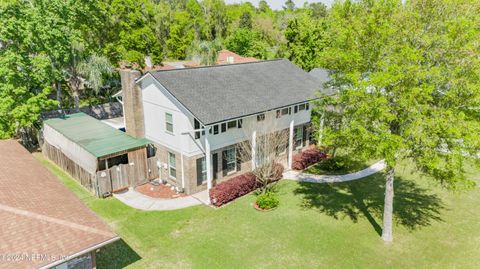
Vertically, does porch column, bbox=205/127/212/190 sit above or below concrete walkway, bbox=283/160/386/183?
above

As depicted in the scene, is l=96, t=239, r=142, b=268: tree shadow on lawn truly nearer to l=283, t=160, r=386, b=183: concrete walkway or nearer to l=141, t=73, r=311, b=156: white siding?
l=141, t=73, r=311, b=156: white siding

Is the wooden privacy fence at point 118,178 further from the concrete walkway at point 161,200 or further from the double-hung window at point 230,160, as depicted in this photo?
the double-hung window at point 230,160

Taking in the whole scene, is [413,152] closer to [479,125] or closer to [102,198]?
[479,125]

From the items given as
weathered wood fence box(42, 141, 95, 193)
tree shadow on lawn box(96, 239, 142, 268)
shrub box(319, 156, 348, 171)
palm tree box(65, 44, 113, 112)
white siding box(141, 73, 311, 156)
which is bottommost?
tree shadow on lawn box(96, 239, 142, 268)

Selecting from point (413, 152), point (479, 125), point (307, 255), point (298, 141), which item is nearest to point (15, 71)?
point (298, 141)

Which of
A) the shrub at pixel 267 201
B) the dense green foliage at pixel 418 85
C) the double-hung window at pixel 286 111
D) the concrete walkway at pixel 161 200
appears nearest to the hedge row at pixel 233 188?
the concrete walkway at pixel 161 200

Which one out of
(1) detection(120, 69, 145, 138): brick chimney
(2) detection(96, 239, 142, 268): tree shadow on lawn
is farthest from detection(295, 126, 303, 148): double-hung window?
(2) detection(96, 239, 142, 268): tree shadow on lawn
